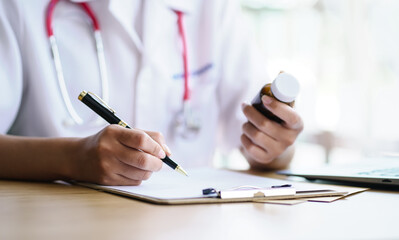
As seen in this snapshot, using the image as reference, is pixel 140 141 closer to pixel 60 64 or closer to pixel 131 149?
pixel 131 149

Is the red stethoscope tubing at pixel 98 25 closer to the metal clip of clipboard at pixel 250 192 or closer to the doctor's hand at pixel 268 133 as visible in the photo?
the doctor's hand at pixel 268 133

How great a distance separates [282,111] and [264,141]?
0.37 ft

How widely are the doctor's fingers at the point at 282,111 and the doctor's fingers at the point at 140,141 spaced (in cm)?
23

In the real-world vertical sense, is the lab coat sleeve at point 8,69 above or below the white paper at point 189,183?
above

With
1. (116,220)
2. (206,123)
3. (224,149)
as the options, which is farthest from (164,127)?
(116,220)

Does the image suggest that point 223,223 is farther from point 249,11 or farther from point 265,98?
point 249,11

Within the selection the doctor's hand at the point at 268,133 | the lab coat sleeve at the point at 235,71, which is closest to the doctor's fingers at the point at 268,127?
the doctor's hand at the point at 268,133

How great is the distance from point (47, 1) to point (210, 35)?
42cm

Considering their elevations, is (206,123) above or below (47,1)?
below

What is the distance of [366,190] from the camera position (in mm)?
751

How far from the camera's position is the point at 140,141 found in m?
0.67

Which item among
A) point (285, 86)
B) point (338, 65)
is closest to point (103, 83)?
point (285, 86)

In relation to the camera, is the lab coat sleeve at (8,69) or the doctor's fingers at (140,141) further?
the lab coat sleeve at (8,69)

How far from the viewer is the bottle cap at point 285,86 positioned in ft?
2.57
